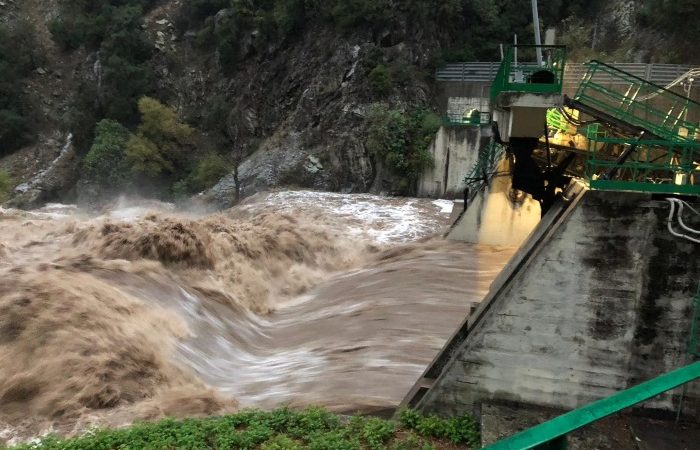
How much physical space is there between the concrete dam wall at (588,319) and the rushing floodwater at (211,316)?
1.65 m

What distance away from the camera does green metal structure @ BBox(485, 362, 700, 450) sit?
6.01ft

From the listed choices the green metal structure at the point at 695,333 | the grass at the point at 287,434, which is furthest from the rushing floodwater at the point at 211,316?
the green metal structure at the point at 695,333

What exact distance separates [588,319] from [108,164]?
109ft

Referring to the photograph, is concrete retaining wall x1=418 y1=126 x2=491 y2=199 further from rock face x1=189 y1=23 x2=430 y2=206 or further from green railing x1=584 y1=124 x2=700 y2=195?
green railing x1=584 y1=124 x2=700 y2=195

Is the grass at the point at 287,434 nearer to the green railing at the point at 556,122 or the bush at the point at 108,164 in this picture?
the green railing at the point at 556,122

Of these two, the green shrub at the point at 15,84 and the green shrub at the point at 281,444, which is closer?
the green shrub at the point at 281,444

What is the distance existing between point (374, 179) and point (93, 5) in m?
32.0

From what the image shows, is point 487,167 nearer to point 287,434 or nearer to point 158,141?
point 287,434

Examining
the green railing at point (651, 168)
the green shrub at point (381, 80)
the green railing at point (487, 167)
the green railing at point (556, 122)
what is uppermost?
the green shrub at point (381, 80)

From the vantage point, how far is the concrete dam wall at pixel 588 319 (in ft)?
18.3

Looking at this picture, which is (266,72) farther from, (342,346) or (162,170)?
(342,346)

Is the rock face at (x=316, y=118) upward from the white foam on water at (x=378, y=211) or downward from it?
upward

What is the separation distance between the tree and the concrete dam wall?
30.7 meters

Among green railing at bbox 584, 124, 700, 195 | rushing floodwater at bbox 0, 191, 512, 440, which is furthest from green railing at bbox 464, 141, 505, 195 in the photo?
green railing at bbox 584, 124, 700, 195
